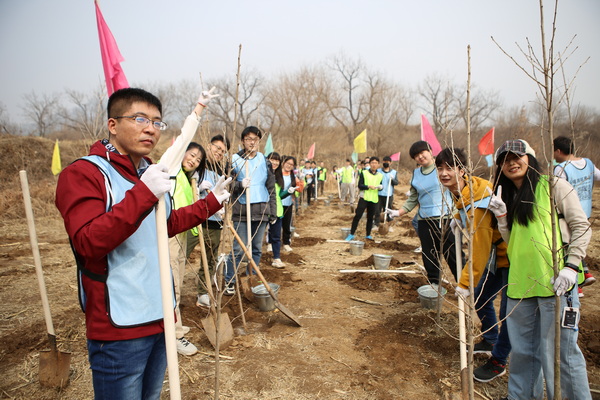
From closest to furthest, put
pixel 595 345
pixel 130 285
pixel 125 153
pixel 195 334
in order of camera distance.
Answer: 1. pixel 130 285
2. pixel 125 153
3. pixel 595 345
4. pixel 195 334

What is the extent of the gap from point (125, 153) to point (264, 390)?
2271 mm

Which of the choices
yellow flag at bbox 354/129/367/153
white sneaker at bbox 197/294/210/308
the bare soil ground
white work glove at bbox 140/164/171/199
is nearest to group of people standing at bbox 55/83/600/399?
white work glove at bbox 140/164/171/199

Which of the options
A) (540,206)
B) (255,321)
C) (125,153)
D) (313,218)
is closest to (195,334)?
(255,321)

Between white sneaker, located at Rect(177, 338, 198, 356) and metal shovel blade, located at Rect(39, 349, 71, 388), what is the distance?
0.92 m

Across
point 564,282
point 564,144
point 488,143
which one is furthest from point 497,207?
point 564,144

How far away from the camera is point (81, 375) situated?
2.97m

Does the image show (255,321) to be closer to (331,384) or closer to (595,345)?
(331,384)

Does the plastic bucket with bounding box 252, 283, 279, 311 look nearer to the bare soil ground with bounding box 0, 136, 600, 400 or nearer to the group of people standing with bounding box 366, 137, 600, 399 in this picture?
the bare soil ground with bounding box 0, 136, 600, 400

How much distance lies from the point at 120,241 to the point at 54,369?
7.93 feet

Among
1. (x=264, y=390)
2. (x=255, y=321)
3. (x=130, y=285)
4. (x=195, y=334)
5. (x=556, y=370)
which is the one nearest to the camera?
(x=130, y=285)

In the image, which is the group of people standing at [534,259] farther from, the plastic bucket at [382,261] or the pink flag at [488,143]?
the plastic bucket at [382,261]

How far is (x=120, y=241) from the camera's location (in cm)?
128

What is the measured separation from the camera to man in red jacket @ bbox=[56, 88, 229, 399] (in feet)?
4.19

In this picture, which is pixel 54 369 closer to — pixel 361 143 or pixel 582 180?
pixel 582 180
